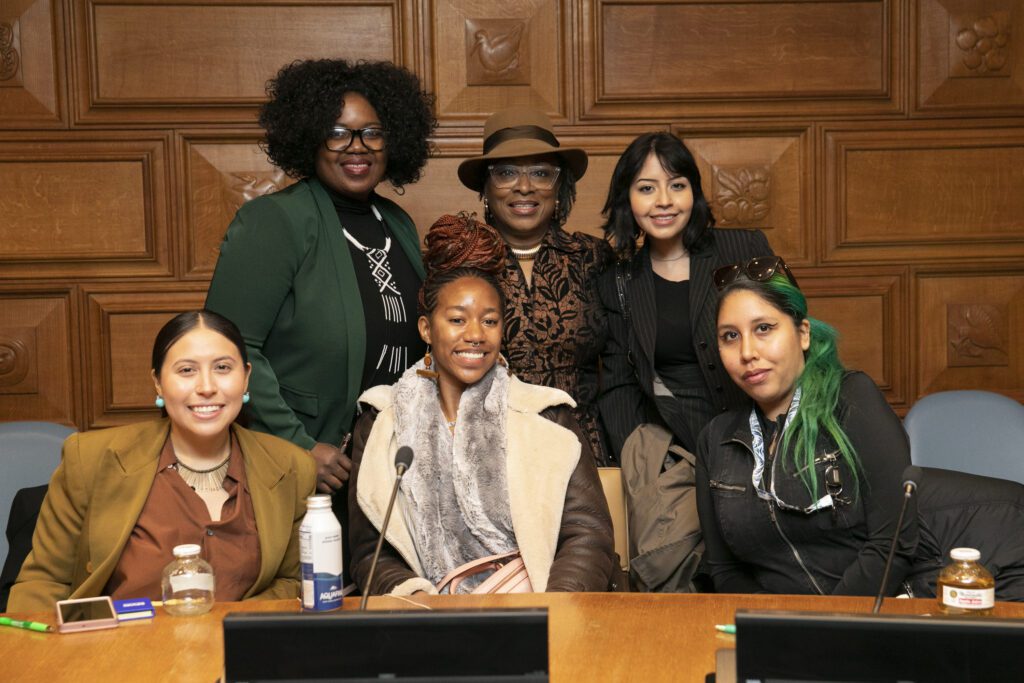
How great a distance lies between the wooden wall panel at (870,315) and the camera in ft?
13.6

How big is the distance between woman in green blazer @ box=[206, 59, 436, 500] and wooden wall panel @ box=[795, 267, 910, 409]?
1.89 meters

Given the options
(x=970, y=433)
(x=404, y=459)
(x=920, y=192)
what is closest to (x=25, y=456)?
(x=404, y=459)

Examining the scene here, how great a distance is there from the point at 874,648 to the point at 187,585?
118 centimetres

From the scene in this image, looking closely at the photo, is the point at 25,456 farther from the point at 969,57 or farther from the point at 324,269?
the point at 969,57

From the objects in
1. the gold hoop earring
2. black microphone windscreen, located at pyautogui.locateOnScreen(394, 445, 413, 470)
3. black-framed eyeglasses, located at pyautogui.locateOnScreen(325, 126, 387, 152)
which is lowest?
black microphone windscreen, located at pyautogui.locateOnScreen(394, 445, 413, 470)

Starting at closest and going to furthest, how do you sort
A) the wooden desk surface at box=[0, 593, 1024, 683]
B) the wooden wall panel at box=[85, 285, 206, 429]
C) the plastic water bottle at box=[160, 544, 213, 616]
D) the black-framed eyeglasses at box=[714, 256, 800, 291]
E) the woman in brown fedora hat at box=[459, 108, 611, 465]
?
the wooden desk surface at box=[0, 593, 1024, 683]
the plastic water bottle at box=[160, 544, 213, 616]
the black-framed eyeglasses at box=[714, 256, 800, 291]
the woman in brown fedora hat at box=[459, 108, 611, 465]
the wooden wall panel at box=[85, 285, 206, 429]

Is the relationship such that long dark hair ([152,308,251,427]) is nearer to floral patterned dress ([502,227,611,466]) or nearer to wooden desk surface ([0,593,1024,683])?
wooden desk surface ([0,593,1024,683])

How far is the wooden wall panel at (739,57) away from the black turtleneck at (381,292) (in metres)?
1.48

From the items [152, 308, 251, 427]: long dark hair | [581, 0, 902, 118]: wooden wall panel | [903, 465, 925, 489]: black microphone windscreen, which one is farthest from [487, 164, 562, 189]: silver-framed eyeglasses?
[903, 465, 925, 489]: black microphone windscreen

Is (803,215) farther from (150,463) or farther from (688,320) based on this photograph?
(150,463)

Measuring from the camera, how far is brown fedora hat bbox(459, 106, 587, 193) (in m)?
2.94

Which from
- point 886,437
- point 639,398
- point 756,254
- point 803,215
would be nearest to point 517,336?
point 639,398

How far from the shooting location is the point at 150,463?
2227mm

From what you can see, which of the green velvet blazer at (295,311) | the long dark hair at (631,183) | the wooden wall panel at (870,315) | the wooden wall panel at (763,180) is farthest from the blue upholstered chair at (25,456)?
the wooden wall panel at (870,315)
